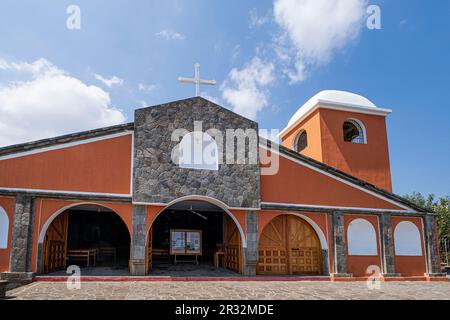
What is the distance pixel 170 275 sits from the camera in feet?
39.0

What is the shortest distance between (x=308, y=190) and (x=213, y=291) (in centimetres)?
571

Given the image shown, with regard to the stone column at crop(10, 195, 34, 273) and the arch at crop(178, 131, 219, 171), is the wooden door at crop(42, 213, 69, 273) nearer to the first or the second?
the stone column at crop(10, 195, 34, 273)

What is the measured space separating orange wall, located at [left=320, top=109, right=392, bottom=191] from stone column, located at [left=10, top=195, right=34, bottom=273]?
11.6 m

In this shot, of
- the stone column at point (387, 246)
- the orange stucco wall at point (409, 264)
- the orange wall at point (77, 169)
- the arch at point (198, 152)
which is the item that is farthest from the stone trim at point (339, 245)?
the orange wall at point (77, 169)

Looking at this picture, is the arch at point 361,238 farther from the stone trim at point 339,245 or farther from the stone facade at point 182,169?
the stone facade at point 182,169

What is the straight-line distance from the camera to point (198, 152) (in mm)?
12609

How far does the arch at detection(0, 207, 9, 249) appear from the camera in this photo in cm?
1058

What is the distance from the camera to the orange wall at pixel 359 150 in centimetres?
1692

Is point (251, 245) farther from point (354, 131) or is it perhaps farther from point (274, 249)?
point (354, 131)

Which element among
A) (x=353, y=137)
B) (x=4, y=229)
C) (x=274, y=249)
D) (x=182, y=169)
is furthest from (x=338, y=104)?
(x=4, y=229)

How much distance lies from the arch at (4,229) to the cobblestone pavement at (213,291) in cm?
151

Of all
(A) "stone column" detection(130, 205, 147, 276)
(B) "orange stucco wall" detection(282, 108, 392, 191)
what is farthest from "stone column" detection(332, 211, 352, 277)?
(A) "stone column" detection(130, 205, 147, 276)

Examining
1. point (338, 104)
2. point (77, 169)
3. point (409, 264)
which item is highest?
point (338, 104)
